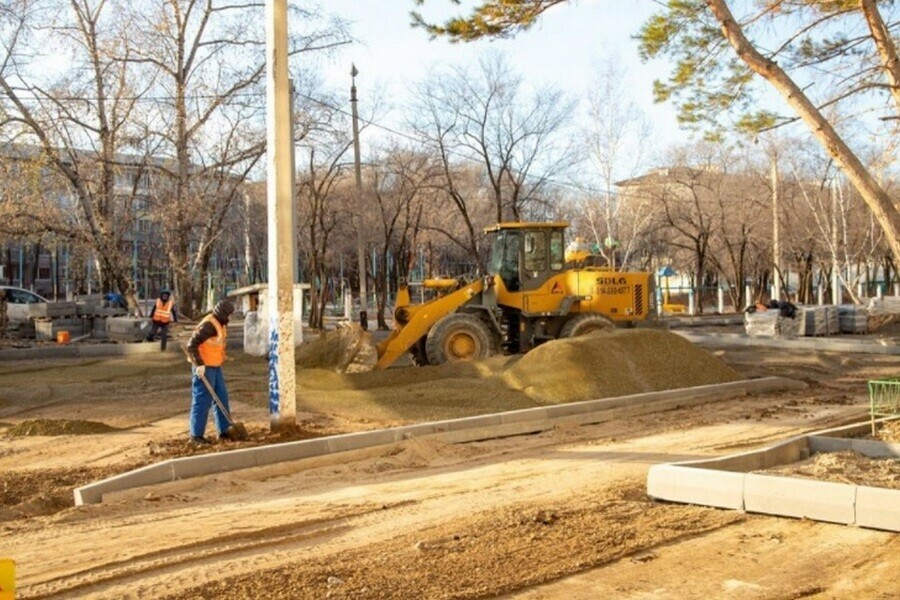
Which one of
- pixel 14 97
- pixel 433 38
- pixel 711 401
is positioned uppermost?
pixel 14 97

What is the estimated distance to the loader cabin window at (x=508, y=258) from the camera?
20344mm

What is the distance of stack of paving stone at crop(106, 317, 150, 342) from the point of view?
85.1 feet

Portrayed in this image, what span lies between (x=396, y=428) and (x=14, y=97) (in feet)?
66.6

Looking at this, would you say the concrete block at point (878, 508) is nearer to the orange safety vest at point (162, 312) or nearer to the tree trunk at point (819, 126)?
the tree trunk at point (819, 126)

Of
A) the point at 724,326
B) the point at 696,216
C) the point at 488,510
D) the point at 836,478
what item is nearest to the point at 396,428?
the point at 488,510

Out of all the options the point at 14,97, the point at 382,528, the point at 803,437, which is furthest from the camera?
the point at 14,97

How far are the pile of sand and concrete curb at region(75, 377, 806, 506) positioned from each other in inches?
216

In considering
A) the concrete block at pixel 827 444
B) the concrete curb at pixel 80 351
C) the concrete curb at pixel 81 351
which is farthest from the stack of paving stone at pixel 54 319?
the concrete block at pixel 827 444

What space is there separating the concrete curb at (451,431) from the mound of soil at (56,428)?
3627mm

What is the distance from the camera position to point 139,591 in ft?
18.5

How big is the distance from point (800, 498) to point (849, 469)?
63.6 inches

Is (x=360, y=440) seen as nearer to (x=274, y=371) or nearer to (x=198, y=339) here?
(x=274, y=371)

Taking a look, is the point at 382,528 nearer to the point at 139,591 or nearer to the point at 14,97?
the point at 139,591

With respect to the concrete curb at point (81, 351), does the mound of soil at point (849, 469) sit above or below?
below
